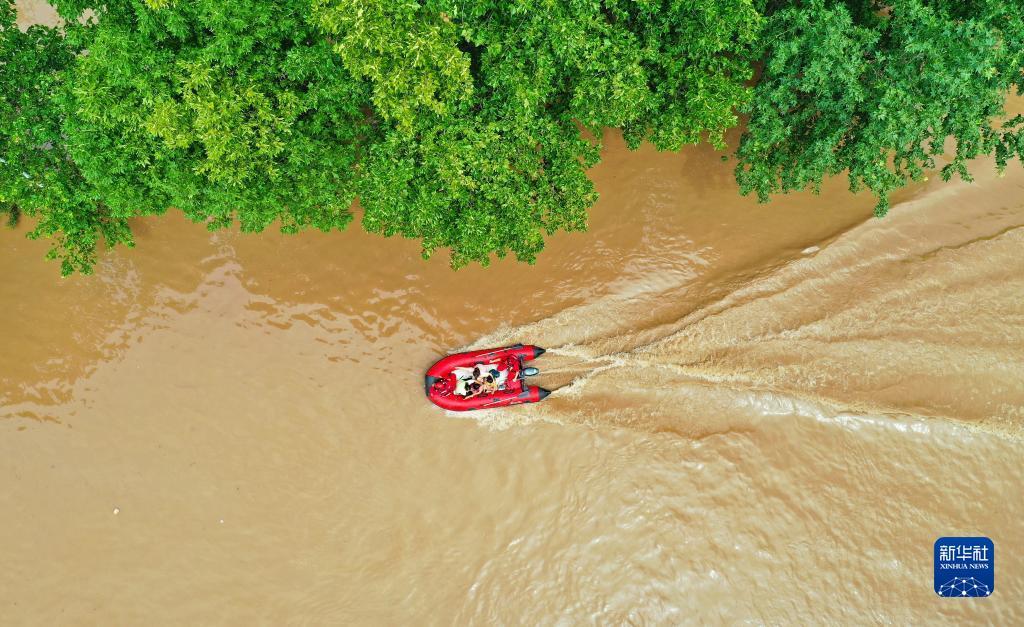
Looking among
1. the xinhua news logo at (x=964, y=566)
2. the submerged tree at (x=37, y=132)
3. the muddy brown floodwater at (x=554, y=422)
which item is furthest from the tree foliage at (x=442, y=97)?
the xinhua news logo at (x=964, y=566)

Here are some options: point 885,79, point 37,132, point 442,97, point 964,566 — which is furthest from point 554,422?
point 37,132

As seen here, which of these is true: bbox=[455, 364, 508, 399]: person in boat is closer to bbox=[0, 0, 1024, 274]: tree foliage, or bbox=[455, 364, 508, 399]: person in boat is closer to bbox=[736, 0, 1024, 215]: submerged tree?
bbox=[0, 0, 1024, 274]: tree foliage

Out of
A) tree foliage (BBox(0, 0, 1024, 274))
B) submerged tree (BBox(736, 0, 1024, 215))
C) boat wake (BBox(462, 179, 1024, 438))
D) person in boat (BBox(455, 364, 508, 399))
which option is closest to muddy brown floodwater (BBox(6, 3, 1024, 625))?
boat wake (BBox(462, 179, 1024, 438))

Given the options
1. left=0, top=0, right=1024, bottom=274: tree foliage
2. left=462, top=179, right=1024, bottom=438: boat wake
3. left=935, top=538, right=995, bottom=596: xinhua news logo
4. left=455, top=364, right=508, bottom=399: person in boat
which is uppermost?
left=0, top=0, right=1024, bottom=274: tree foliage

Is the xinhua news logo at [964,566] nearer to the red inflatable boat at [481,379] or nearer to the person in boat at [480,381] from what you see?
the red inflatable boat at [481,379]

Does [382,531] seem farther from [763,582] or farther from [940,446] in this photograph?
[940,446]

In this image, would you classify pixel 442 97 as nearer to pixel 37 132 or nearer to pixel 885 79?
pixel 37 132
